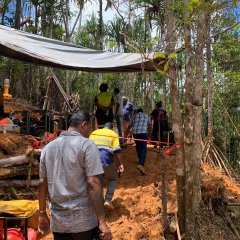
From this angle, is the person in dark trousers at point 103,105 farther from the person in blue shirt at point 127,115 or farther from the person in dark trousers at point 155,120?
the person in dark trousers at point 155,120

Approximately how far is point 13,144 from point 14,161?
26.4 inches

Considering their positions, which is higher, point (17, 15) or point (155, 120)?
point (17, 15)

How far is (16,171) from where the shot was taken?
5.55m

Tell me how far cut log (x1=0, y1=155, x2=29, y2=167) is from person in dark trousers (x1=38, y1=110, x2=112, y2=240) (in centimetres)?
320

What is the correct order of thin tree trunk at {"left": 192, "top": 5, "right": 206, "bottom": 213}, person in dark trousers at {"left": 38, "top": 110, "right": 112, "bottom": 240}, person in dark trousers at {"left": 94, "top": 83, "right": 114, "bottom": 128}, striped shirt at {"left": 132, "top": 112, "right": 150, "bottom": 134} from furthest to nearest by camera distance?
person in dark trousers at {"left": 94, "top": 83, "right": 114, "bottom": 128} → striped shirt at {"left": 132, "top": 112, "right": 150, "bottom": 134} → thin tree trunk at {"left": 192, "top": 5, "right": 206, "bottom": 213} → person in dark trousers at {"left": 38, "top": 110, "right": 112, "bottom": 240}

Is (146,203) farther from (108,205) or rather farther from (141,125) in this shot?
(141,125)

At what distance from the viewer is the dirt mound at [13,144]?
5.95 m

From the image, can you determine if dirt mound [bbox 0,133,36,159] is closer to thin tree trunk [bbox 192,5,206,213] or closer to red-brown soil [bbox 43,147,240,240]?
red-brown soil [bbox 43,147,240,240]

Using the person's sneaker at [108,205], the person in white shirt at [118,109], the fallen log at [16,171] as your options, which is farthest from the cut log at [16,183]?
the person in white shirt at [118,109]

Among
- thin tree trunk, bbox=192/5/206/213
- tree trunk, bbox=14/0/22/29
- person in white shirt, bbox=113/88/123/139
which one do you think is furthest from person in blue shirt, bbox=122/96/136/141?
tree trunk, bbox=14/0/22/29

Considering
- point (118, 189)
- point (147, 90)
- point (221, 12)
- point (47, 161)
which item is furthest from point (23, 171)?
point (147, 90)

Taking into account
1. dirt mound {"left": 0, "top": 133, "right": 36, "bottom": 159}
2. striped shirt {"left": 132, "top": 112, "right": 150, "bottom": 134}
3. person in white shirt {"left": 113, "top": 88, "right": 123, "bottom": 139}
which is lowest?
dirt mound {"left": 0, "top": 133, "right": 36, "bottom": 159}

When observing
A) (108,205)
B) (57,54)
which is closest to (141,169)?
(108,205)

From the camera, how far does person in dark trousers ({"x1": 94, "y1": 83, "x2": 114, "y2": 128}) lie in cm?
729
